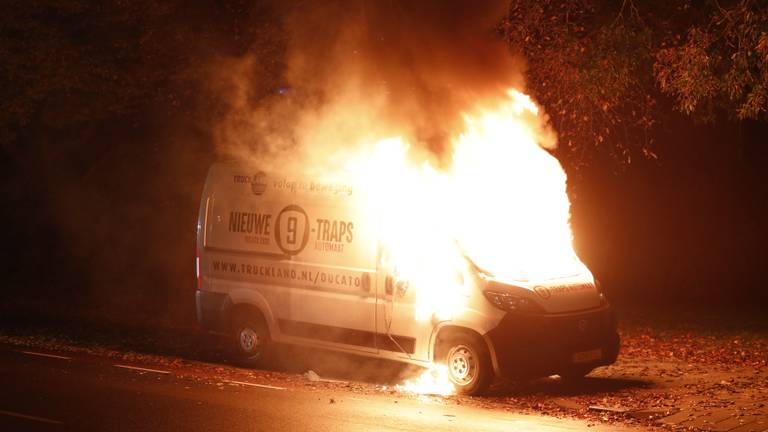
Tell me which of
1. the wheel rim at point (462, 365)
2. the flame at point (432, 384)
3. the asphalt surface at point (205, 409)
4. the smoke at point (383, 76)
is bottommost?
the asphalt surface at point (205, 409)

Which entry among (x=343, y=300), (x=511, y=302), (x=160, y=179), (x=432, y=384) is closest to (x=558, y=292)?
(x=511, y=302)

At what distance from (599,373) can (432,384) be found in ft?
7.25

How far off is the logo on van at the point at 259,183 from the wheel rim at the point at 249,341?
1.86 meters

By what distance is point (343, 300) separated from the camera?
12.1 metres

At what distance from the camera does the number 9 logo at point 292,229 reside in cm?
1264

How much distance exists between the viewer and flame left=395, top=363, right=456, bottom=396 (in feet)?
36.9

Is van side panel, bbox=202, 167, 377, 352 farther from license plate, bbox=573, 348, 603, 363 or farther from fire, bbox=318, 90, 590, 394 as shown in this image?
license plate, bbox=573, 348, 603, 363

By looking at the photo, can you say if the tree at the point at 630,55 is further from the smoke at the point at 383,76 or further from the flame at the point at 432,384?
the flame at the point at 432,384

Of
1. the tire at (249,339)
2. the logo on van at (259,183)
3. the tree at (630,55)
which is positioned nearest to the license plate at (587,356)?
the tire at (249,339)

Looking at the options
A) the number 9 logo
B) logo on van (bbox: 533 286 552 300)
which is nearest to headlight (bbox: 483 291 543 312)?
logo on van (bbox: 533 286 552 300)

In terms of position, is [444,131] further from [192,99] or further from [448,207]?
[192,99]

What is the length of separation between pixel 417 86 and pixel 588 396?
4645 millimetres

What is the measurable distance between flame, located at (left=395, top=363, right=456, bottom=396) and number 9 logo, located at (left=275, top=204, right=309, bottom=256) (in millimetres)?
2207

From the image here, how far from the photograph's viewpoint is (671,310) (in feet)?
65.8
